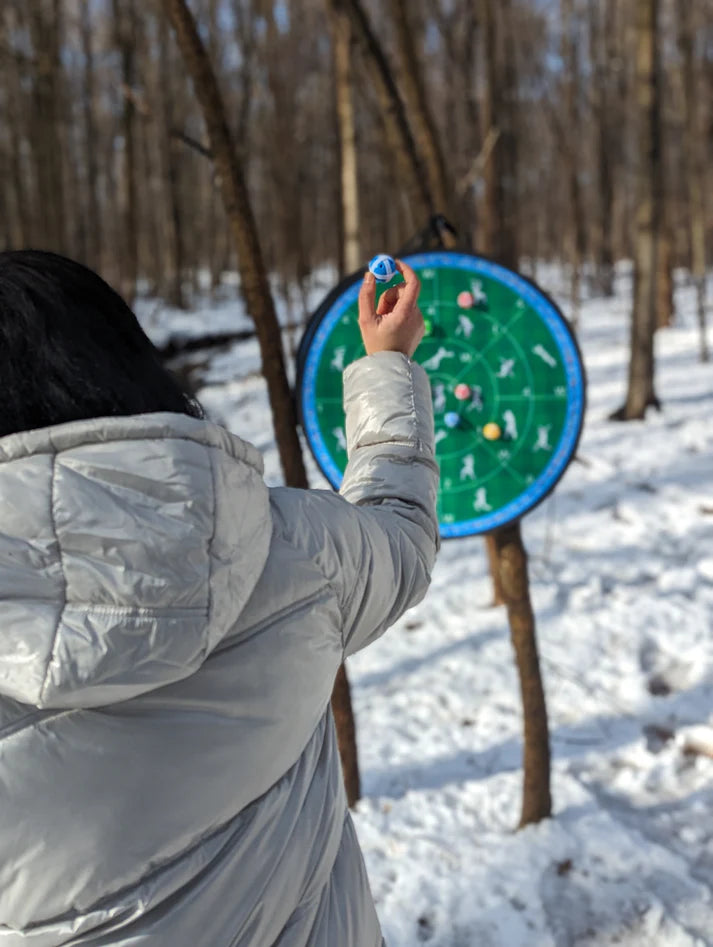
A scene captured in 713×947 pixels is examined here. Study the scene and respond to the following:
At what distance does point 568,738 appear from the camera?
3322 millimetres

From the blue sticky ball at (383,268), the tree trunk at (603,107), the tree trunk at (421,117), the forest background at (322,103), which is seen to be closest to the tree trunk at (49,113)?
the forest background at (322,103)

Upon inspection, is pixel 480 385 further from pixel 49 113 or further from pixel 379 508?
pixel 49 113

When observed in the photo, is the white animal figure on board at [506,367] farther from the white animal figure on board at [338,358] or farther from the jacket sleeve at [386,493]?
the jacket sleeve at [386,493]

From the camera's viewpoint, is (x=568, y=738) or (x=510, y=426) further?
(x=568, y=738)

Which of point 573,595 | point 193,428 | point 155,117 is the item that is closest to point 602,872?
point 573,595

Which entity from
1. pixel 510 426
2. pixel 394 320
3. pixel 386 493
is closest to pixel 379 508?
pixel 386 493

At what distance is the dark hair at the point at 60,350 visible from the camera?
834mm

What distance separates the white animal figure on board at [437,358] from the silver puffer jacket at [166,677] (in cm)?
120

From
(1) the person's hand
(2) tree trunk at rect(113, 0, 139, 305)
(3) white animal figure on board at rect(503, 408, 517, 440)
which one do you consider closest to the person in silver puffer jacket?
(1) the person's hand

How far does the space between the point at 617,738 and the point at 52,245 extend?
1222 cm

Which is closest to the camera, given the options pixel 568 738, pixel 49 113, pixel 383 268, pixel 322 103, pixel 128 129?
pixel 383 268

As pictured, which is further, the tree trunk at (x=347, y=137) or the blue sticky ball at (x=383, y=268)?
the tree trunk at (x=347, y=137)

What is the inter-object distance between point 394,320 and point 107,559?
0.71 metres

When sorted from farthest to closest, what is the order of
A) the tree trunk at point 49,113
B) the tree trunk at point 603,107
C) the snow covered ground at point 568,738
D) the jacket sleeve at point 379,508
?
1. the tree trunk at point 603,107
2. the tree trunk at point 49,113
3. the snow covered ground at point 568,738
4. the jacket sleeve at point 379,508
